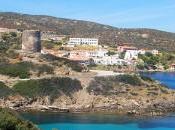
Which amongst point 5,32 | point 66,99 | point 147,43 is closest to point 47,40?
point 5,32

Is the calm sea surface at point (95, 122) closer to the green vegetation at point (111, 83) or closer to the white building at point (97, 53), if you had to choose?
the green vegetation at point (111, 83)

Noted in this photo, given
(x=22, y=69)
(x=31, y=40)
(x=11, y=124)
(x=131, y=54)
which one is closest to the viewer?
(x=11, y=124)

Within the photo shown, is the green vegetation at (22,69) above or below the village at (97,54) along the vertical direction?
above

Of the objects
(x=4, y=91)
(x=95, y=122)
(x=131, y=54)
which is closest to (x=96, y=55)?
(x=131, y=54)

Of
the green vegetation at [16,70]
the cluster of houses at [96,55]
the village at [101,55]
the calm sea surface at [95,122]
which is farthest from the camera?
the village at [101,55]

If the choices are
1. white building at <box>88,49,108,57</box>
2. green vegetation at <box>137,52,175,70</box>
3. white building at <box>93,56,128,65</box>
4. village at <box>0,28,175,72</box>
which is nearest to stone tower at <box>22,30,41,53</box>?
village at <box>0,28,175,72</box>

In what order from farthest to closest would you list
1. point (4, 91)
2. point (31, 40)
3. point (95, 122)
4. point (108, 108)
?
1. point (31, 40)
2. point (4, 91)
3. point (108, 108)
4. point (95, 122)

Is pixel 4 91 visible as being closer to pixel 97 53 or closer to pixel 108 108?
pixel 108 108

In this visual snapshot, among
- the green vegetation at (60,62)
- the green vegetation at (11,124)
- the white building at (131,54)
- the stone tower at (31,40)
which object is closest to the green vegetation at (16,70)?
the green vegetation at (60,62)
